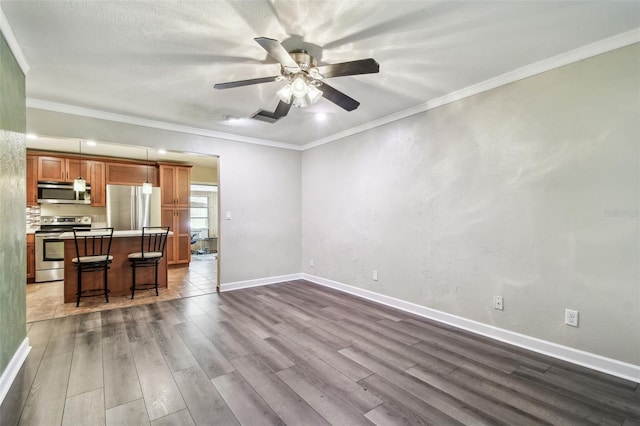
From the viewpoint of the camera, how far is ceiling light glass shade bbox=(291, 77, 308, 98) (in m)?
A: 2.21

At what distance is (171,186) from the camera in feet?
21.8

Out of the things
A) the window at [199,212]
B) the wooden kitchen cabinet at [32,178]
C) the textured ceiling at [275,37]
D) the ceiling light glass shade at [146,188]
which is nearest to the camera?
the textured ceiling at [275,37]

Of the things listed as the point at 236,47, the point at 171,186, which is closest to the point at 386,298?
the point at 236,47

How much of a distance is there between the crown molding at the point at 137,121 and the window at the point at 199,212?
19.3 ft

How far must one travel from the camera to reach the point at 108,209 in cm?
603

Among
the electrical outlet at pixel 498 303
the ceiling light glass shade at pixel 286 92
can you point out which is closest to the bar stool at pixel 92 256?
the ceiling light glass shade at pixel 286 92

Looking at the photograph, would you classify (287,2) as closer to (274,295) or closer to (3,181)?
(3,181)

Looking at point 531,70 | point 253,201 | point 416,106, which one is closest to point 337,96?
point 416,106

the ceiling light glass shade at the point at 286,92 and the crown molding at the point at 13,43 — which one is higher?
the crown molding at the point at 13,43

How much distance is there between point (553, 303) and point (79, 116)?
212 inches

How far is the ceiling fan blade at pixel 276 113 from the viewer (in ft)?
8.90

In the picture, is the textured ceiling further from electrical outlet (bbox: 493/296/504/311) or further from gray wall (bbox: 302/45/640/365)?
electrical outlet (bbox: 493/296/504/311)

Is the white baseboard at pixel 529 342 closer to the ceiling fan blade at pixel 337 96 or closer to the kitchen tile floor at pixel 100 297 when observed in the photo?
the ceiling fan blade at pixel 337 96

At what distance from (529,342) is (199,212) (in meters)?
9.57
